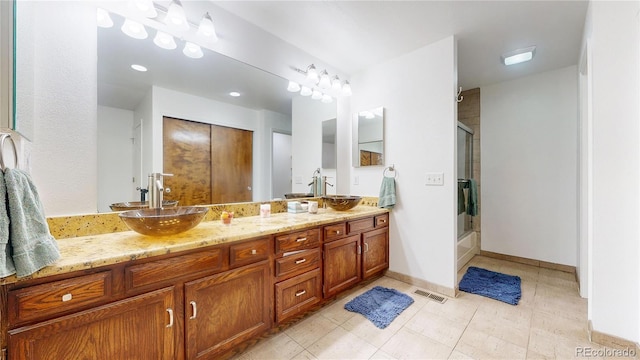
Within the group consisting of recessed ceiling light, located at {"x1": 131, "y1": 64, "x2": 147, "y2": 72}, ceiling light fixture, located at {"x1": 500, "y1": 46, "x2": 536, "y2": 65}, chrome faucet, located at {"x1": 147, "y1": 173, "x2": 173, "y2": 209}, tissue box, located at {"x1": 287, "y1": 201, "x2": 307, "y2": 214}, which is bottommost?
tissue box, located at {"x1": 287, "y1": 201, "x2": 307, "y2": 214}

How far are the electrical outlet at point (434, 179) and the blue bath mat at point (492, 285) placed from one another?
1.08 m

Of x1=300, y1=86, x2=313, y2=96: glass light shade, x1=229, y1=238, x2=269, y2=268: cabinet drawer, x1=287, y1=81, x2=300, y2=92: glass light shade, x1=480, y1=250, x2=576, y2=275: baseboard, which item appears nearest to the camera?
x1=229, y1=238, x2=269, y2=268: cabinet drawer

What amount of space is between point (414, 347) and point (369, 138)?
1.99 metres

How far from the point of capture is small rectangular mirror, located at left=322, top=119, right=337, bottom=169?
2.88 metres

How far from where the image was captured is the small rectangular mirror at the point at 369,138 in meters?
2.78

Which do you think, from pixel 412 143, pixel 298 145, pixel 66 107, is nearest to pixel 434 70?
pixel 412 143

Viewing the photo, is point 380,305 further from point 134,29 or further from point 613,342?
point 134,29

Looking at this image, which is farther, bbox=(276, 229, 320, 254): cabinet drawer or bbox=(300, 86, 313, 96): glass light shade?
bbox=(300, 86, 313, 96): glass light shade

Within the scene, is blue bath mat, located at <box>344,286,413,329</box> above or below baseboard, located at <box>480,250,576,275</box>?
below

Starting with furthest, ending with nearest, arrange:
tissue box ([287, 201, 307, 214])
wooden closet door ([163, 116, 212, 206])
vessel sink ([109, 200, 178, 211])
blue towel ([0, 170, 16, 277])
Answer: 1. tissue box ([287, 201, 307, 214])
2. wooden closet door ([163, 116, 212, 206])
3. vessel sink ([109, 200, 178, 211])
4. blue towel ([0, 170, 16, 277])

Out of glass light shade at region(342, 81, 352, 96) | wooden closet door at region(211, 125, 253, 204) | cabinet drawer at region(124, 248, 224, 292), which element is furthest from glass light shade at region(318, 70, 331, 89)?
cabinet drawer at region(124, 248, 224, 292)

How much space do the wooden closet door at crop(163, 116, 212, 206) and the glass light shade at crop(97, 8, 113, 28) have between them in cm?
58

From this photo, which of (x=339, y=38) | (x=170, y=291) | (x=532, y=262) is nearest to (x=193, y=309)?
(x=170, y=291)

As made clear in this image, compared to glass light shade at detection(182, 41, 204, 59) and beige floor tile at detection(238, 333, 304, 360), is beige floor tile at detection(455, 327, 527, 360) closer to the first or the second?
beige floor tile at detection(238, 333, 304, 360)
